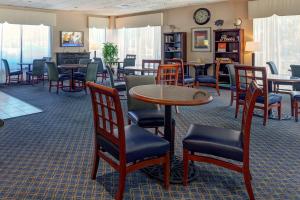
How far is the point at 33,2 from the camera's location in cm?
891

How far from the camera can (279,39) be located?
7.79m

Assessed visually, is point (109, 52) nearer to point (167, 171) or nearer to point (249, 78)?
point (249, 78)

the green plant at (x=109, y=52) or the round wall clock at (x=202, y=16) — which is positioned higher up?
the round wall clock at (x=202, y=16)

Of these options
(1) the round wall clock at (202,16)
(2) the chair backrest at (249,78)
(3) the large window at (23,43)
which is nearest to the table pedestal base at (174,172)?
(2) the chair backrest at (249,78)

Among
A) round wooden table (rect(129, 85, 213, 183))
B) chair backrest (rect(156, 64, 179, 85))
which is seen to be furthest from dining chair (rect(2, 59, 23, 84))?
round wooden table (rect(129, 85, 213, 183))

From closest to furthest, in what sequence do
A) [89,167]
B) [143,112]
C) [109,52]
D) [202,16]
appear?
[89,167], [143,112], [202,16], [109,52]

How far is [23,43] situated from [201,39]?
20.0 feet

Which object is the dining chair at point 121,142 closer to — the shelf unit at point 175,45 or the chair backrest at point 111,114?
the chair backrest at point 111,114

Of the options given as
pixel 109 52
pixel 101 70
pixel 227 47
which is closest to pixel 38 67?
pixel 101 70

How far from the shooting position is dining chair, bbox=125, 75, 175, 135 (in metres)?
3.21

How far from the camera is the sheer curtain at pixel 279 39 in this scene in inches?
298

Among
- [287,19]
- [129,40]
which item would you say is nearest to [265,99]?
[287,19]

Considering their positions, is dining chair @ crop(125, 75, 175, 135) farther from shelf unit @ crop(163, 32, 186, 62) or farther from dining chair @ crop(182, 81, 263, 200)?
shelf unit @ crop(163, 32, 186, 62)

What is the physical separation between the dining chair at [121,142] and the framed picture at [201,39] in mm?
7028
